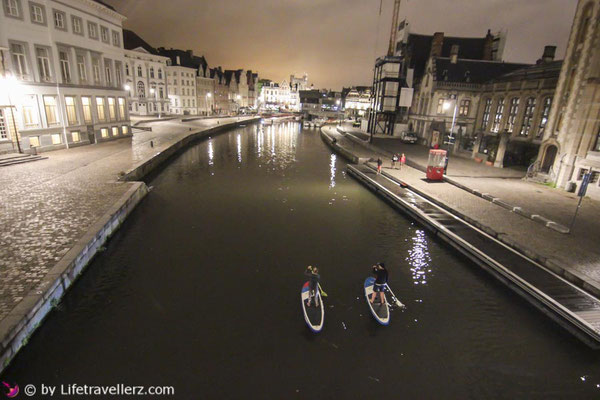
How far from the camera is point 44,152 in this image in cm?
2759

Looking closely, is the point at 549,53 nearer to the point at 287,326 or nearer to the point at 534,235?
the point at 534,235

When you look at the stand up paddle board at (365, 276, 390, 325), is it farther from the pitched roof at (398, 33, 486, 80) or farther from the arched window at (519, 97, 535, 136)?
the pitched roof at (398, 33, 486, 80)

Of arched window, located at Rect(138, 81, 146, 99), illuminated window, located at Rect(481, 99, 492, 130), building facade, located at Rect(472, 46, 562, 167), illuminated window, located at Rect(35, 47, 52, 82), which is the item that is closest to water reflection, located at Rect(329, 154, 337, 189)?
building facade, located at Rect(472, 46, 562, 167)

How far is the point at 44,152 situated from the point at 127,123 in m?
12.9

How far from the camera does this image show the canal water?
779 centimetres

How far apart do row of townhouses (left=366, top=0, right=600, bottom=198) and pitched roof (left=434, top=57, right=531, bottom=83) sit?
0.14 metres

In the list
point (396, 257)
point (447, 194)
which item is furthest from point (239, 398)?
point (447, 194)

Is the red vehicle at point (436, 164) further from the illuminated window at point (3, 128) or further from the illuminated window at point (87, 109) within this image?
the illuminated window at point (87, 109)

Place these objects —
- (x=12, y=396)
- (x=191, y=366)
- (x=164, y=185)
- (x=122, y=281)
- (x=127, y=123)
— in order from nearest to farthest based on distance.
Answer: (x=12, y=396) → (x=191, y=366) → (x=122, y=281) → (x=164, y=185) → (x=127, y=123)

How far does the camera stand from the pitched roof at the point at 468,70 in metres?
45.7

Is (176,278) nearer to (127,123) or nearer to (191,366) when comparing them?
(191,366)

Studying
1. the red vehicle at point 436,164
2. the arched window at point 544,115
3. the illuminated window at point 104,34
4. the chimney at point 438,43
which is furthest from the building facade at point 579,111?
the illuminated window at point 104,34

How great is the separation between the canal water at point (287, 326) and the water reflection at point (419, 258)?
8cm

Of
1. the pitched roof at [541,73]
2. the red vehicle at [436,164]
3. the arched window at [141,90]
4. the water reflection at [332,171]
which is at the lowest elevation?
the water reflection at [332,171]
